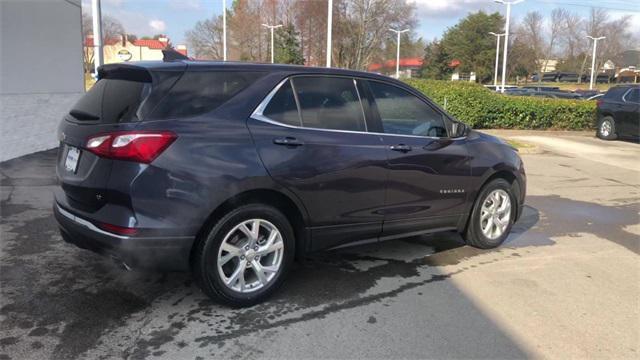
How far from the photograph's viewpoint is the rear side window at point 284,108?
414 cm

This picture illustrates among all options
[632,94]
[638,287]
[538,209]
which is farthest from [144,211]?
[632,94]

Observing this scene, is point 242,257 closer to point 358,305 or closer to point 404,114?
point 358,305

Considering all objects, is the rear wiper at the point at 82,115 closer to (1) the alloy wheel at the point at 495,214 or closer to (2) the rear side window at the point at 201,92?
(2) the rear side window at the point at 201,92

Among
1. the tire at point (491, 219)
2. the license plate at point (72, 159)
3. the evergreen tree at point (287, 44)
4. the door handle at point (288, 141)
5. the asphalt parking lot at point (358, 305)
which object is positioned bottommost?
the asphalt parking lot at point (358, 305)

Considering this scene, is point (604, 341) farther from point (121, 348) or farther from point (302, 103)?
point (121, 348)

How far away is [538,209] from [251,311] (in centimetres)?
508

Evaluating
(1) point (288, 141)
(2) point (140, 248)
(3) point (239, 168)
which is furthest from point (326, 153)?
(2) point (140, 248)

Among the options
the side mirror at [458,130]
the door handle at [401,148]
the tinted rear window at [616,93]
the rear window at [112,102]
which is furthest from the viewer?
the tinted rear window at [616,93]

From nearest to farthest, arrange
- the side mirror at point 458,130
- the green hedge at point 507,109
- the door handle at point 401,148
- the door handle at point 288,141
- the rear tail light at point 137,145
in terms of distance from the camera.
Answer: the rear tail light at point 137,145 < the door handle at point 288,141 < the door handle at point 401,148 < the side mirror at point 458,130 < the green hedge at point 507,109

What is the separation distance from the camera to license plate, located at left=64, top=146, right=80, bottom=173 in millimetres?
3910

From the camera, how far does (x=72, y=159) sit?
3.98 m

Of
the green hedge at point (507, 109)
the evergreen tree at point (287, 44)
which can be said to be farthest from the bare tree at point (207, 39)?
the green hedge at point (507, 109)

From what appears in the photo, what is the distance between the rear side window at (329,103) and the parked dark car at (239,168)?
11 millimetres

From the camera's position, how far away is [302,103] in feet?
14.2
